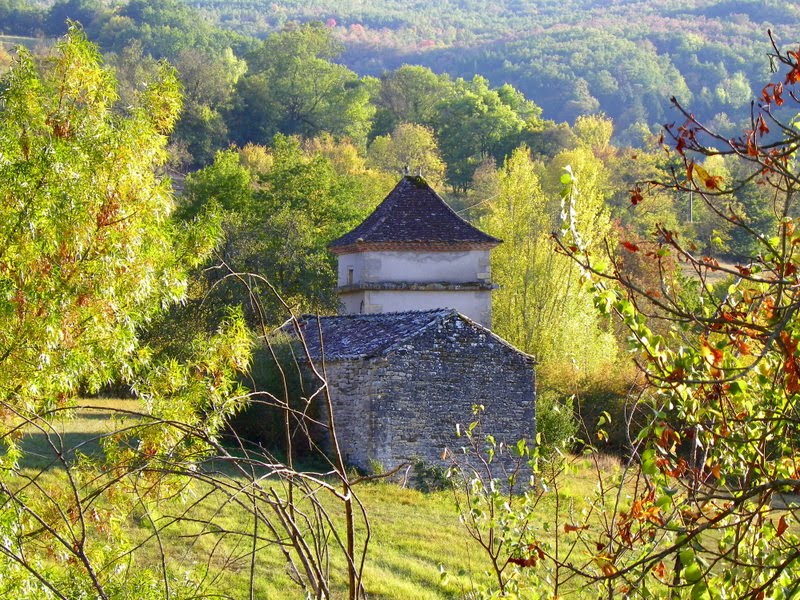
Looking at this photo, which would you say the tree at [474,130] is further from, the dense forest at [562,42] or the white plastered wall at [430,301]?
the white plastered wall at [430,301]

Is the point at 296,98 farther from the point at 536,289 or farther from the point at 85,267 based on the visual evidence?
the point at 85,267

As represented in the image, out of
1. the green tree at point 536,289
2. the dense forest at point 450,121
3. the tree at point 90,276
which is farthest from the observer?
the dense forest at point 450,121

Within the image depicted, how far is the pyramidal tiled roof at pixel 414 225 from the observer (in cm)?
2870

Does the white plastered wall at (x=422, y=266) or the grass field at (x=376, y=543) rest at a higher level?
the white plastered wall at (x=422, y=266)

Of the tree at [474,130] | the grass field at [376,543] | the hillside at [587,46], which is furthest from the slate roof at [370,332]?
the hillside at [587,46]

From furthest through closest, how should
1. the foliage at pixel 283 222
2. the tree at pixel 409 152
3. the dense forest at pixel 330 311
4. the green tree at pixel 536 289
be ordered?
1. the tree at pixel 409 152
2. the green tree at pixel 536 289
3. the foliage at pixel 283 222
4. the dense forest at pixel 330 311

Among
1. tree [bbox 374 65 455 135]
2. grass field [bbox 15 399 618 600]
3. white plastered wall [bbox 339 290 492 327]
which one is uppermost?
tree [bbox 374 65 455 135]

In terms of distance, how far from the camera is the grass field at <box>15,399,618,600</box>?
1412 centimetres

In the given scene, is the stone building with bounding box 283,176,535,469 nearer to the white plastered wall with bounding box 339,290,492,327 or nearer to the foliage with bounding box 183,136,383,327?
the white plastered wall with bounding box 339,290,492,327

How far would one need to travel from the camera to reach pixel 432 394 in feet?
71.8

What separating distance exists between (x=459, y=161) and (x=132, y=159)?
238ft

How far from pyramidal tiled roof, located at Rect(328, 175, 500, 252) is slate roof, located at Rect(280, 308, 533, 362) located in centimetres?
421

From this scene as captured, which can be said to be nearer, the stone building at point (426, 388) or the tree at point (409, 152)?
the stone building at point (426, 388)

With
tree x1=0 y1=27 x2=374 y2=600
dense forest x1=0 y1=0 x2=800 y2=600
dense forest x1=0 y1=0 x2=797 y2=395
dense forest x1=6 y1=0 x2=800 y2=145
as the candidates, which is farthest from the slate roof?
dense forest x1=6 y1=0 x2=800 y2=145
